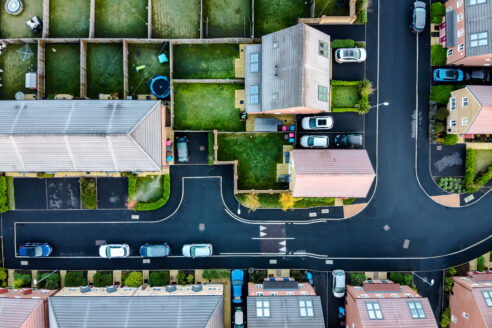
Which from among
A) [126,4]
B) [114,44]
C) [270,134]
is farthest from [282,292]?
[126,4]

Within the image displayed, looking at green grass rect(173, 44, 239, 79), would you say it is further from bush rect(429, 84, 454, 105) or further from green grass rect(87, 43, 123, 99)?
bush rect(429, 84, 454, 105)

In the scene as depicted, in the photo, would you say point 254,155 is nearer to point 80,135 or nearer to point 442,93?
point 80,135

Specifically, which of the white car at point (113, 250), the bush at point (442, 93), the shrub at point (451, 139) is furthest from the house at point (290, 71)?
the white car at point (113, 250)

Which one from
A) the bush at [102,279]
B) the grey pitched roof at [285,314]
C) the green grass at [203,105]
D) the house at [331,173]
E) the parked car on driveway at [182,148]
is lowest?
the grey pitched roof at [285,314]

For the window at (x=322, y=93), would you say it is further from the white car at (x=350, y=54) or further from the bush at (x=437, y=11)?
the bush at (x=437, y=11)

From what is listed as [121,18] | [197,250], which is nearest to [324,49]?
[121,18]

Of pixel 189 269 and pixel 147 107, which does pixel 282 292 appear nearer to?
pixel 189 269

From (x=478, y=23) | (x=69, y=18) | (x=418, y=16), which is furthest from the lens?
(x=69, y=18)
